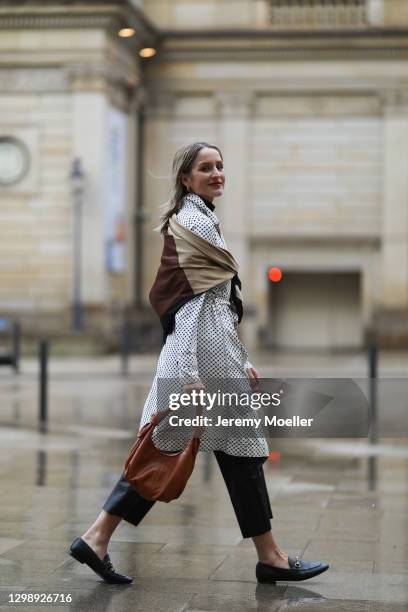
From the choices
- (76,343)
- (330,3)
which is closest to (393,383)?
(76,343)

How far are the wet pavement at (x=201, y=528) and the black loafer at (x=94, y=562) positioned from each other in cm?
6

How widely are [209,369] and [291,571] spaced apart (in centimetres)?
107

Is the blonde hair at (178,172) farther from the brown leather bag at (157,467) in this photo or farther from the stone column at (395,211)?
the stone column at (395,211)

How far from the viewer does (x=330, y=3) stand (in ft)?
113

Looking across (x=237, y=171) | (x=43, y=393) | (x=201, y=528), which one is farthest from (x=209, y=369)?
(x=237, y=171)

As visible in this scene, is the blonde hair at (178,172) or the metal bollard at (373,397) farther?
the metal bollard at (373,397)

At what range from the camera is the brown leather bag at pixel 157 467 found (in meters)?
6.10

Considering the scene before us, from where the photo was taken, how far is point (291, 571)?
20.8 feet

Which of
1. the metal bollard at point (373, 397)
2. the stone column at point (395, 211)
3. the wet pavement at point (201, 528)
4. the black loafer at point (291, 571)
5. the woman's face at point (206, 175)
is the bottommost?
the wet pavement at point (201, 528)

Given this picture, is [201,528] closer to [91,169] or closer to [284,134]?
[91,169]

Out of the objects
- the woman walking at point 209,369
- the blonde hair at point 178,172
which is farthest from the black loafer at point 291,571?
the blonde hair at point 178,172

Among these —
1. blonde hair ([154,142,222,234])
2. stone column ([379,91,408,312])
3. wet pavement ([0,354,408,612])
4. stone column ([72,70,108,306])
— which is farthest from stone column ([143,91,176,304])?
blonde hair ([154,142,222,234])

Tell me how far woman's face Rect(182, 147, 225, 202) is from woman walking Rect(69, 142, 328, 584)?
0.47 ft

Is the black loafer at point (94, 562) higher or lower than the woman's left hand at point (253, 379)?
lower
